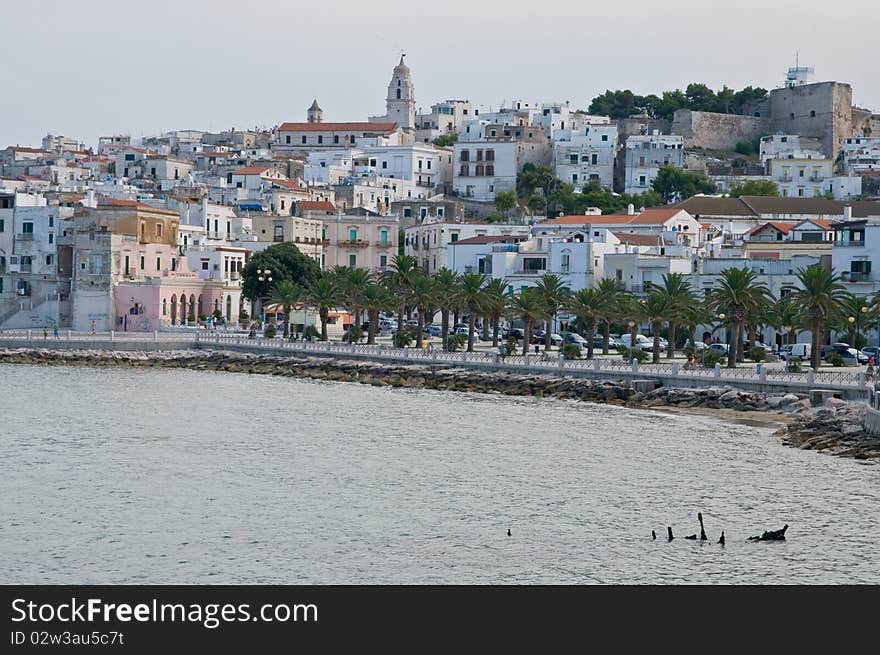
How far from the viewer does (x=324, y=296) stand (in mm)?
83312

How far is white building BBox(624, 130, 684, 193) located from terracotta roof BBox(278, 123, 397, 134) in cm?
2626

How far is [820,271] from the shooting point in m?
61.7

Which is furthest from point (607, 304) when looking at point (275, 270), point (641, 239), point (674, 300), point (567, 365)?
point (275, 270)

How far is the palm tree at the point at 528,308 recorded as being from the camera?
73.4 m

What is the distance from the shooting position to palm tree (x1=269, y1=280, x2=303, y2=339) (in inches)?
3396

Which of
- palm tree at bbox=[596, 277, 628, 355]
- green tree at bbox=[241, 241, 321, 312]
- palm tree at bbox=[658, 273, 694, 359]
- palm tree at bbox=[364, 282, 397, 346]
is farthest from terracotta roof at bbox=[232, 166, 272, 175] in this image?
palm tree at bbox=[658, 273, 694, 359]

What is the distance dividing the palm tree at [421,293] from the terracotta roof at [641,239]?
54.9ft

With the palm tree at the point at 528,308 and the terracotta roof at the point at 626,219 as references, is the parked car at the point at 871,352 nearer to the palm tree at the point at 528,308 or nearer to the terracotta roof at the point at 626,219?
the palm tree at the point at 528,308

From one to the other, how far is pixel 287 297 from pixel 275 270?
8.97 meters

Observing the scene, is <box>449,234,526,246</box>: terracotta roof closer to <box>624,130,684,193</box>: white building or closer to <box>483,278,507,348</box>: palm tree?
<box>483,278,507,348</box>: palm tree

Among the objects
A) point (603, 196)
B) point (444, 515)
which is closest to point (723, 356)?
point (444, 515)

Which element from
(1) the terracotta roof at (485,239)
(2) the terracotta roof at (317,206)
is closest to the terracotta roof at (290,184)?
(2) the terracotta roof at (317,206)

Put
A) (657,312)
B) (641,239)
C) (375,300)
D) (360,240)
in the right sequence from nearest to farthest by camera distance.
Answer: (657,312)
(375,300)
(641,239)
(360,240)

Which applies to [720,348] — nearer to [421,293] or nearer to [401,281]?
[421,293]
